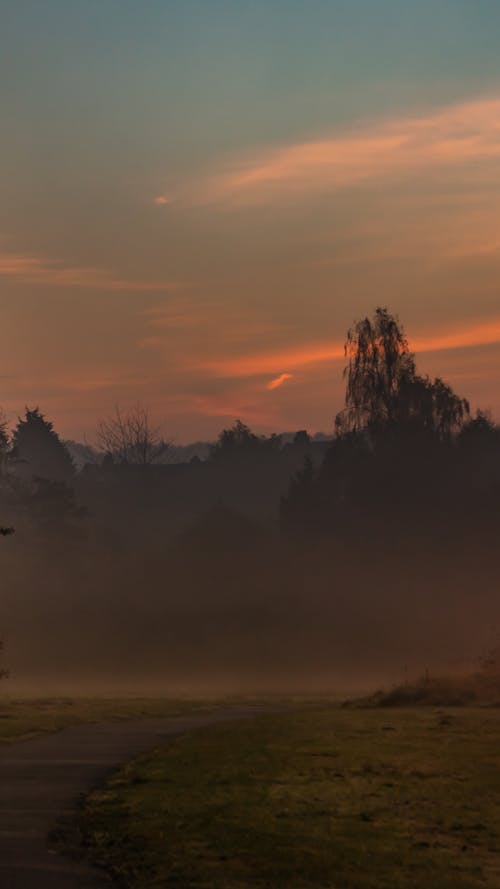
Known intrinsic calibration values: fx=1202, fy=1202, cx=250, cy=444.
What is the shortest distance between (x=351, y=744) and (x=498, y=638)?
47083 mm

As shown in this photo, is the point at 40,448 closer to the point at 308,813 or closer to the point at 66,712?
the point at 66,712

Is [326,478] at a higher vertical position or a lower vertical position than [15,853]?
higher

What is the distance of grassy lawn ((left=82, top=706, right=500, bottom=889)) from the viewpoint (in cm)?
1457

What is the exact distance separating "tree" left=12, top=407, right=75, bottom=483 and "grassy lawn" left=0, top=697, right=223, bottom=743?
103109 mm

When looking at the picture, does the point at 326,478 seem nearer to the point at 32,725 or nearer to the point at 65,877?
the point at 32,725

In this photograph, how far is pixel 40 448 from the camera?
511ft

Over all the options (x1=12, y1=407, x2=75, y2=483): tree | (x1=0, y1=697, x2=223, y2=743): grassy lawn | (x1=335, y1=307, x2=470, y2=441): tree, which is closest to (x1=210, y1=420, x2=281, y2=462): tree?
(x1=12, y1=407, x2=75, y2=483): tree

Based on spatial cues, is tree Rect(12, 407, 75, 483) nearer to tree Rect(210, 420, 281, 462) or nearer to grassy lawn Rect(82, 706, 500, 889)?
tree Rect(210, 420, 281, 462)

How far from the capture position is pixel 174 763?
25.2 metres

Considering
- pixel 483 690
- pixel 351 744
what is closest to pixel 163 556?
pixel 483 690

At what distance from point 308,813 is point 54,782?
19.7 ft

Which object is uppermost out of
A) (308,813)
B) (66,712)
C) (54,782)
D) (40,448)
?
(40,448)

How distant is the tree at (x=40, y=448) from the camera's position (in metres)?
154

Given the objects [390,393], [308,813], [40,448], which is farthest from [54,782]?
[40,448]
